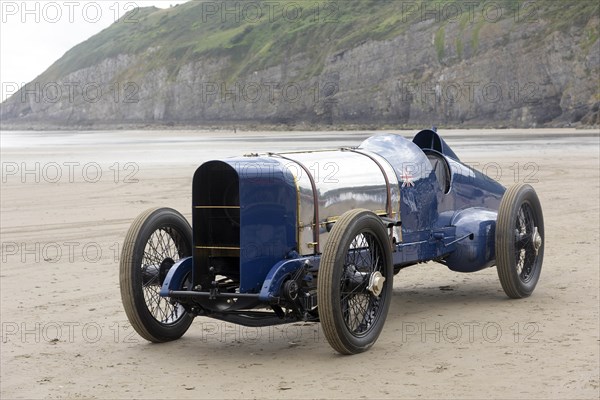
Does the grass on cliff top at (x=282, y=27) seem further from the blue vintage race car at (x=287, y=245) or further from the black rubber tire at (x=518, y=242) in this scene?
the blue vintage race car at (x=287, y=245)

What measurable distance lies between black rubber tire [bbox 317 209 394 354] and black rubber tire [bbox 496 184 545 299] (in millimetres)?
1891

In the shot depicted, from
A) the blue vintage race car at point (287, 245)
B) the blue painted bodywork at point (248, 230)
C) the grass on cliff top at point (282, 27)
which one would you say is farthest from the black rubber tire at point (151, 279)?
the grass on cliff top at point (282, 27)

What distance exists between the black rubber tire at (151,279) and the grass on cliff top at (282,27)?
3792 inches

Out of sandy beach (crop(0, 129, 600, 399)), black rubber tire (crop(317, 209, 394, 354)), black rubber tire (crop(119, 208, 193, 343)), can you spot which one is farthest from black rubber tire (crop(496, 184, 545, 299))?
black rubber tire (crop(119, 208, 193, 343))

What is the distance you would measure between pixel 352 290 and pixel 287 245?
617 mm

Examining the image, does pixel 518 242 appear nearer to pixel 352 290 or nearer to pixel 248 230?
pixel 352 290

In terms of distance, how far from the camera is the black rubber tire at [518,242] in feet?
31.0

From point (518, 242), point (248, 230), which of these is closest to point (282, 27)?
point (518, 242)

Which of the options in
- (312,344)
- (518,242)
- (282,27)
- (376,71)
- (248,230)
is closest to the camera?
(248,230)

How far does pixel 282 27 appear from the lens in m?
150

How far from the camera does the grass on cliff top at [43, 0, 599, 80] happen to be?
112 meters

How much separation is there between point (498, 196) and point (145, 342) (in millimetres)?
4293

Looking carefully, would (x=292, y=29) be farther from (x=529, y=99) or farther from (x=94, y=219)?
(x=94, y=219)

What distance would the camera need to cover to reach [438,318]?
353 inches
